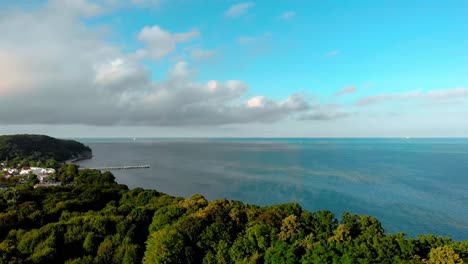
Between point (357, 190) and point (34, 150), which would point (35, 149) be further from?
point (357, 190)

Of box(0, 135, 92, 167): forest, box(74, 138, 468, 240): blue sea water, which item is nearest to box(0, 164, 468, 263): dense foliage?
box(74, 138, 468, 240): blue sea water

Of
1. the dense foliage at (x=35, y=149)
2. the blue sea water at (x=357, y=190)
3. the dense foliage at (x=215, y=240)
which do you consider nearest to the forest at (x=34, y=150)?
the dense foliage at (x=35, y=149)

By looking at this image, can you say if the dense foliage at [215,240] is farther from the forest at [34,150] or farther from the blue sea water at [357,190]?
the forest at [34,150]

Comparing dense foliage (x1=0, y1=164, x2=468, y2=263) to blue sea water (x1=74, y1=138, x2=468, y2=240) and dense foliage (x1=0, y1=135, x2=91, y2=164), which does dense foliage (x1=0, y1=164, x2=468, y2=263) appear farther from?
dense foliage (x1=0, y1=135, x2=91, y2=164)

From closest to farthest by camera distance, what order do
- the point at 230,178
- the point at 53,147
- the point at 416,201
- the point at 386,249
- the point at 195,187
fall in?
the point at 386,249 → the point at 416,201 → the point at 195,187 → the point at 230,178 → the point at 53,147

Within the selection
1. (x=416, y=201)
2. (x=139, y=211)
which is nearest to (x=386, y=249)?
(x=139, y=211)

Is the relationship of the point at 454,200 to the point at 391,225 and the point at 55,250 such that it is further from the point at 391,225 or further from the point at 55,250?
the point at 55,250

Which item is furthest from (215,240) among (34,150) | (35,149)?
(35,149)

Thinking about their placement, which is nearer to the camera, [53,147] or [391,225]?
[391,225]
